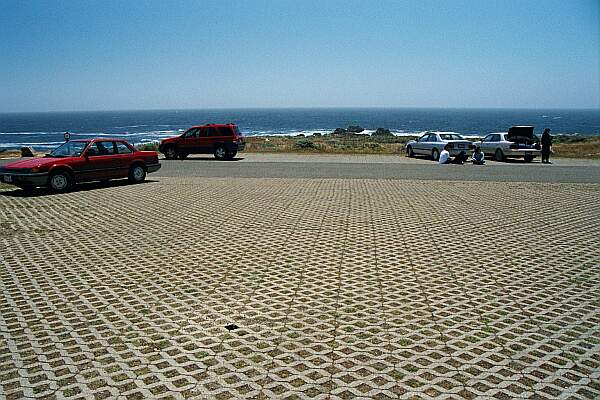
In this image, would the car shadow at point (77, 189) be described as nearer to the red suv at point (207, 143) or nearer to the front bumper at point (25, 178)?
the front bumper at point (25, 178)

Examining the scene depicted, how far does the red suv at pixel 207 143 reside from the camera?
28766 mm

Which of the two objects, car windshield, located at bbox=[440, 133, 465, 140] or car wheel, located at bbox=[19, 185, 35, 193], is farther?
car windshield, located at bbox=[440, 133, 465, 140]

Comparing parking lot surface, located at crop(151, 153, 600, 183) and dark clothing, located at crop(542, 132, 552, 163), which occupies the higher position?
dark clothing, located at crop(542, 132, 552, 163)

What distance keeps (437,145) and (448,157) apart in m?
1.85

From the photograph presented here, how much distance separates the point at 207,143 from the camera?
28.8m

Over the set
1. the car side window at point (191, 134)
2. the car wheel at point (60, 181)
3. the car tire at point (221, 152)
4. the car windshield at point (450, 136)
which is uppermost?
the car side window at point (191, 134)

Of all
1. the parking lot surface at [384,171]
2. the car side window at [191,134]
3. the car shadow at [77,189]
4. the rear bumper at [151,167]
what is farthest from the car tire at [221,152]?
the rear bumper at [151,167]

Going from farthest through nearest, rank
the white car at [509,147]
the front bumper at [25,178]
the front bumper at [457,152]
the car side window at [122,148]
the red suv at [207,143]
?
the red suv at [207,143], the white car at [509,147], the front bumper at [457,152], the car side window at [122,148], the front bumper at [25,178]

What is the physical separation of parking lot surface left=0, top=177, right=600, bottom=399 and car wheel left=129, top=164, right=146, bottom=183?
546 centimetres

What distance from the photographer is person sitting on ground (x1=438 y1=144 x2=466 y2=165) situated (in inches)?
1035

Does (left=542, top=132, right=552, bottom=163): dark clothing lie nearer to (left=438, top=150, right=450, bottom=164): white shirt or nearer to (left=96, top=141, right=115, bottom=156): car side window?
(left=438, top=150, right=450, bottom=164): white shirt

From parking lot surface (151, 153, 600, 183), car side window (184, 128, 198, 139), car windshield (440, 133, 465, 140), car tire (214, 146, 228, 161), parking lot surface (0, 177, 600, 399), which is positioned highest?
car side window (184, 128, 198, 139)

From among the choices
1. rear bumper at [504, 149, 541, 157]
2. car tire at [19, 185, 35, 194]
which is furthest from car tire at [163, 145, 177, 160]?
rear bumper at [504, 149, 541, 157]

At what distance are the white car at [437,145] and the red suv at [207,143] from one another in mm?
10180
